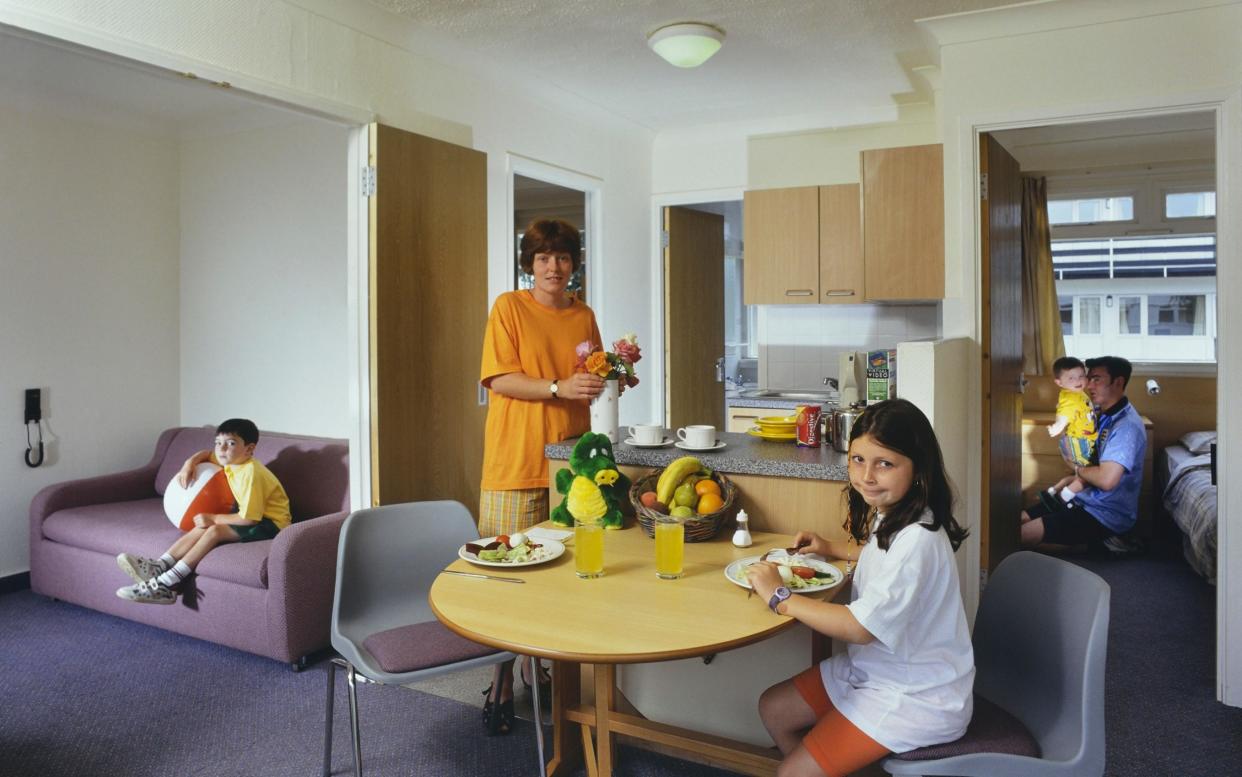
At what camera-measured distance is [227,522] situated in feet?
11.6

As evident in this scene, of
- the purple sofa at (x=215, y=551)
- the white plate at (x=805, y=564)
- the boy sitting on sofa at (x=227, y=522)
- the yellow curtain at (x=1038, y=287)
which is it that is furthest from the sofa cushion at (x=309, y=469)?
the yellow curtain at (x=1038, y=287)

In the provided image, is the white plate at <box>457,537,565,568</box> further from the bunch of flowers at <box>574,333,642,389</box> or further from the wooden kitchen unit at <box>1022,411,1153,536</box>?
the wooden kitchen unit at <box>1022,411,1153,536</box>

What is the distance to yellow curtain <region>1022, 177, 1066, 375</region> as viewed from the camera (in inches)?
214

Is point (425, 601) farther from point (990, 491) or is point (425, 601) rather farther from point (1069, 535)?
point (1069, 535)

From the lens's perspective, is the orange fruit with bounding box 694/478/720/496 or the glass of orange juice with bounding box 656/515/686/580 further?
the orange fruit with bounding box 694/478/720/496

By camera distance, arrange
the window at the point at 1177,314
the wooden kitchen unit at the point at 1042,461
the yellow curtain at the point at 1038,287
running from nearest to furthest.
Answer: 1. the wooden kitchen unit at the point at 1042,461
2. the yellow curtain at the point at 1038,287
3. the window at the point at 1177,314

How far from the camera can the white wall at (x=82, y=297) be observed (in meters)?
4.31

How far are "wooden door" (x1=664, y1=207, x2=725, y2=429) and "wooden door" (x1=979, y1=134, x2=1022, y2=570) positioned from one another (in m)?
2.07

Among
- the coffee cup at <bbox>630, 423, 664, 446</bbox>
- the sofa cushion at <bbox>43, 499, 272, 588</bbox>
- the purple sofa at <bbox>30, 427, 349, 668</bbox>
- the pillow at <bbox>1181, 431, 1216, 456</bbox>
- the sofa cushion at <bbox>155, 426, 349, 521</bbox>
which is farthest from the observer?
the pillow at <bbox>1181, 431, 1216, 456</bbox>

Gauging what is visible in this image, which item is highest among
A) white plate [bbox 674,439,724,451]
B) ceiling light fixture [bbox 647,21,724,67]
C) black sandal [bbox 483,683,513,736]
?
ceiling light fixture [bbox 647,21,724,67]

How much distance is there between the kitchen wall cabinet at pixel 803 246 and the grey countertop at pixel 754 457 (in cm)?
212

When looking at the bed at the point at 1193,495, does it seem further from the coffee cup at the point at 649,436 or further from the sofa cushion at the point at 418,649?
the sofa cushion at the point at 418,649

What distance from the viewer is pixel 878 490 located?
167cm

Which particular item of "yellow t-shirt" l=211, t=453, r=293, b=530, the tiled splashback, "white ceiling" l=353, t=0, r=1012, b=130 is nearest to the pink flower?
"white ceiling" l=353, t=0, r=1012, b=130
